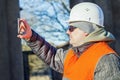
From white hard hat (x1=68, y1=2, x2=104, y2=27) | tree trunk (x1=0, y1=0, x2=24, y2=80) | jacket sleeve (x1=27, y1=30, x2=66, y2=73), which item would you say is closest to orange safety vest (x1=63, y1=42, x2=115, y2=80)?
white hard hat (x1=68, y1=2, x2=104, y2=27)

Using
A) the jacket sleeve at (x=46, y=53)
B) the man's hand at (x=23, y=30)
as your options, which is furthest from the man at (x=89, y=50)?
the man's hand at (x=23, y=30)

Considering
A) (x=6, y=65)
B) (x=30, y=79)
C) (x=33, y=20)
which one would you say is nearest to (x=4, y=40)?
(x=6, y=65)

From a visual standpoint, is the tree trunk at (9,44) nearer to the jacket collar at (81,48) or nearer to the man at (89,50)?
the man at (89,50)

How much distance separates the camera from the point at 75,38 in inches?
114

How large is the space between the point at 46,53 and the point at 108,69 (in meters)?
0.74

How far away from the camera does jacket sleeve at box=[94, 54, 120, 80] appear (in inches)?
104

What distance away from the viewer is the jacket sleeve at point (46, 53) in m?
3.27

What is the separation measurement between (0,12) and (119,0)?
2235mm

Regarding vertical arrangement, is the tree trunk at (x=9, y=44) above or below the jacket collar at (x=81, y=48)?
below

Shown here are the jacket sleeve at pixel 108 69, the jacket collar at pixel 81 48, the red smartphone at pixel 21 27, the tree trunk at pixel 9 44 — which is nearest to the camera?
the jacket sleeve at pixel 108 69

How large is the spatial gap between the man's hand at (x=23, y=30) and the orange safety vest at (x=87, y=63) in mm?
408

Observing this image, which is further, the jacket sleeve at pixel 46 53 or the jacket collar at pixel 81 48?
the jacket sleeve at pixel 46 53

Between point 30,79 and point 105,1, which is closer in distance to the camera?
point 105,1

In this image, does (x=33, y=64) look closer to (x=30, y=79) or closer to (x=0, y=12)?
(x=30, y=79)
